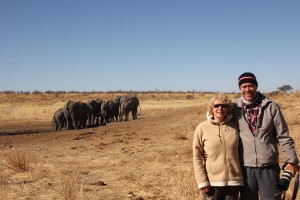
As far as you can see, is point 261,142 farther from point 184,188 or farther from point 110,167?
point 110,167

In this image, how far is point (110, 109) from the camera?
32219 millimetres

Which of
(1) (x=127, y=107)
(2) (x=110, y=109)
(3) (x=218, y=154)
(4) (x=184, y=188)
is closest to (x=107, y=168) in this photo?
(4) (x=184, y=188)

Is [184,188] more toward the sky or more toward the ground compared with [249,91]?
more toward the ground

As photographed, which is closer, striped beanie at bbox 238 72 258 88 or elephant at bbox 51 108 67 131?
striped beanie at bbox 238 72 258 88

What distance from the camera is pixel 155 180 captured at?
330 inches

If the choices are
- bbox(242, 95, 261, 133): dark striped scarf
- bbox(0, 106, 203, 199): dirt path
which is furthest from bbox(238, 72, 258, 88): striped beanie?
bbox(0, 106, 203, 199): dirt path

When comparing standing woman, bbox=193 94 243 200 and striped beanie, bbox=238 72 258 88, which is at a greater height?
striped beanie, bbox=238 72 258 88

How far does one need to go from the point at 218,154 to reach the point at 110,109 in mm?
28024

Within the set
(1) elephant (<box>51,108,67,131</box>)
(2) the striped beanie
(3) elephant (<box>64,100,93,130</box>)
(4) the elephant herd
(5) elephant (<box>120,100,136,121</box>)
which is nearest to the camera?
(2) the striped beanie

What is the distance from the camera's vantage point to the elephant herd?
1054 inches

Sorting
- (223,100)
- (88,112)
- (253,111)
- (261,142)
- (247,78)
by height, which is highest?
(247,78)

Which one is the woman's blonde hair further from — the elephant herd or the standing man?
the elephant herd

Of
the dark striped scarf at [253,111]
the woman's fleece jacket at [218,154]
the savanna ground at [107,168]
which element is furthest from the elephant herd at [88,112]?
the dark striped scarf at [253,111]

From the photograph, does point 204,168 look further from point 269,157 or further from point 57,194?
point 57,194
